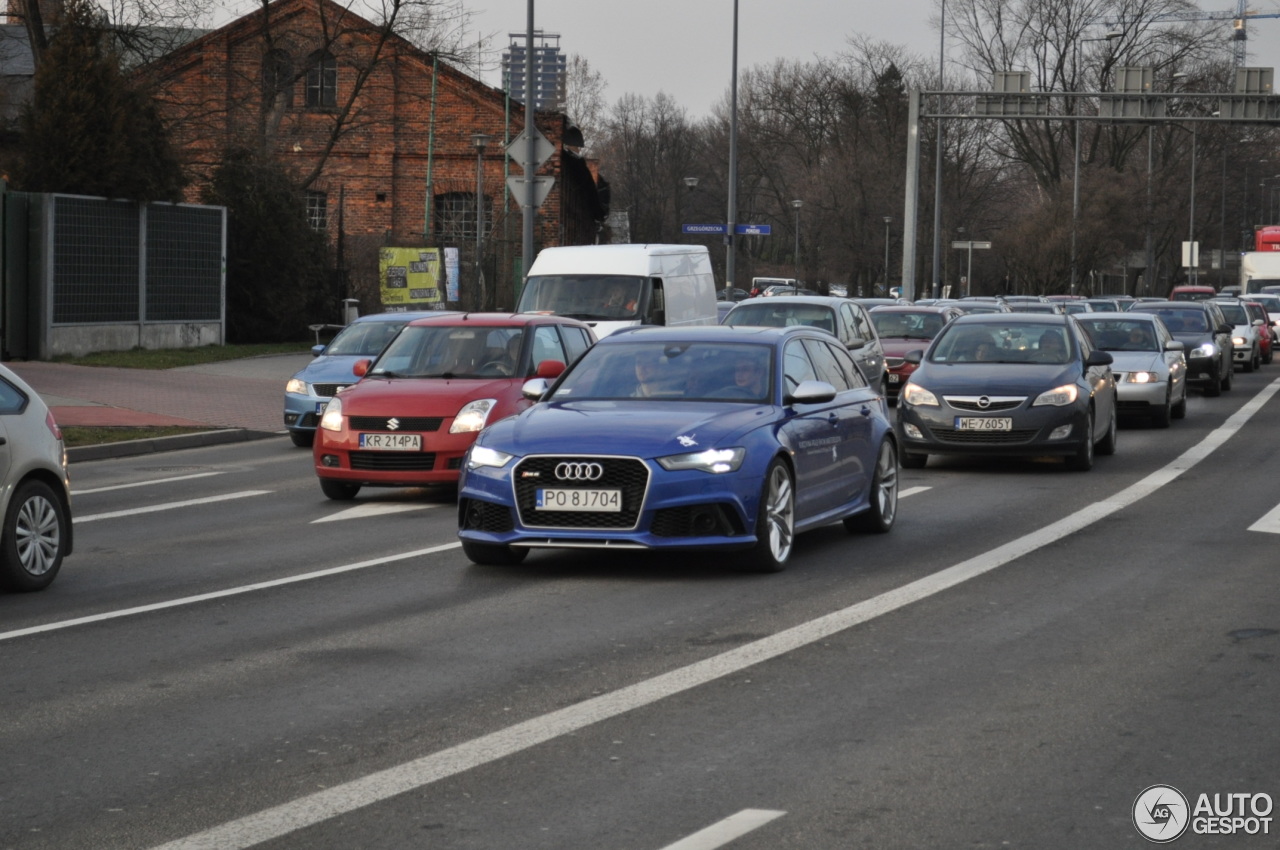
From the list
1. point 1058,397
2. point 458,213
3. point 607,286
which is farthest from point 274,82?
point 1058,397

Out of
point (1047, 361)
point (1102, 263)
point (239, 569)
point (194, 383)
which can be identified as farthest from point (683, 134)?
point (239, 569)

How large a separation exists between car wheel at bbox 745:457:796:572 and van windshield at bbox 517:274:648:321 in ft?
45.3

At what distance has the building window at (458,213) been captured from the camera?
58688 mm

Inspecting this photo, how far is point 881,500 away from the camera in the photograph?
12742 mm

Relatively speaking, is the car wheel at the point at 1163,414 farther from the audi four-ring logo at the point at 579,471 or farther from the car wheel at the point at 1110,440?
the audi four-ring logo at the point at 579,471

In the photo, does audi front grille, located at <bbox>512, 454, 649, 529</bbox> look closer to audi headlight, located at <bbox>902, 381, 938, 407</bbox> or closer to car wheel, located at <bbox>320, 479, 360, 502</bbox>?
car wheel, located at <bbox>320, 479, 360, 502</bbox>

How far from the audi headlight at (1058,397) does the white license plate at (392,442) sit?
5996 mm

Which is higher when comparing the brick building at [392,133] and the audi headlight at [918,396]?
the brick building at [392,133]

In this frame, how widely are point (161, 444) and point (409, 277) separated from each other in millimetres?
21868

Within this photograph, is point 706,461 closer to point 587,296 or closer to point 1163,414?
point 587,296

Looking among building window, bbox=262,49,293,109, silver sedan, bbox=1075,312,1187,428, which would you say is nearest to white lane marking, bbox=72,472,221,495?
silver sedan, bbox=1075,312,1187,428

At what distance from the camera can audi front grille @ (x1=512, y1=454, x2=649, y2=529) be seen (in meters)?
10.3

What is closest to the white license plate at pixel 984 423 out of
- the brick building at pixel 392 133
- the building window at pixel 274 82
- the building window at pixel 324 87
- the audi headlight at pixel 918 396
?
the audi headlight at pixel 918 396

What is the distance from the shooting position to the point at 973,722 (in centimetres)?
680
